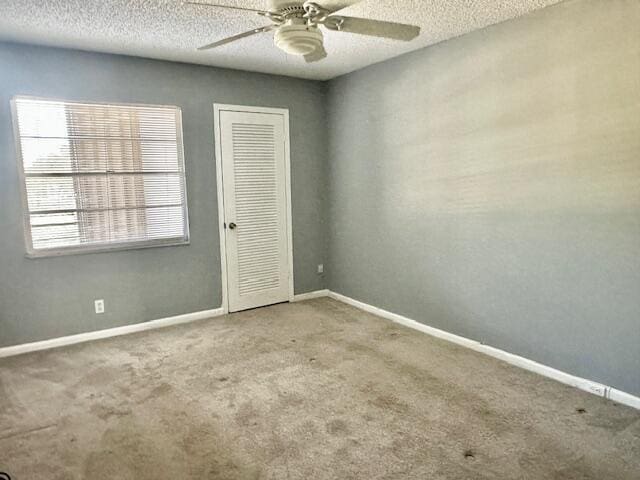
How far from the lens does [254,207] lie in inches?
182

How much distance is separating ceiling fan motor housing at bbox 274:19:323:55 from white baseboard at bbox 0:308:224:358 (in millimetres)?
2902

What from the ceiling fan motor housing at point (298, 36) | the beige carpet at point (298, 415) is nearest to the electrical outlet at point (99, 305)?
the beige carpet at point (298, 415)

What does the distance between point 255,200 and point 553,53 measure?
2946 millimetres

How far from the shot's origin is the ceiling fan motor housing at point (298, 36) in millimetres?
2258

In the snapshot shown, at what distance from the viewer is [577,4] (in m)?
2.68

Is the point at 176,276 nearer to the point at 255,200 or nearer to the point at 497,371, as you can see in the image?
the point at 255,200

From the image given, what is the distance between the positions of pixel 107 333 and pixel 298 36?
10.2 ft

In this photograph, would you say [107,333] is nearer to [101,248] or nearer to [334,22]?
[101,248]

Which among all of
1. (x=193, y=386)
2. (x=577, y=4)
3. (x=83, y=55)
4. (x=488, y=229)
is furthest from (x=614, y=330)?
(x=83, y=55)

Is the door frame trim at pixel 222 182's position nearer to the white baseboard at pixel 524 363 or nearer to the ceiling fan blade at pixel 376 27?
the white baseboard at pixel 524 363

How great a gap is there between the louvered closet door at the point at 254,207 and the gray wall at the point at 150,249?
0.15 meters

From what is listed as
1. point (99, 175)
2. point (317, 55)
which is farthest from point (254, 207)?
point (317, 55)

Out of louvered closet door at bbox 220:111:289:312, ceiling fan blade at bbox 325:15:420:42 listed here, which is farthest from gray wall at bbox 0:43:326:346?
ceiling fan blade at bbox 325:15:420:42

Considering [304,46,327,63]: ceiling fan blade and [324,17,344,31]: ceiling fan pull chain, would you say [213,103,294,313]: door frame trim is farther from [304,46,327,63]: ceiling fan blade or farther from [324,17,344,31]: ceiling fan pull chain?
[324,17,344,31]: ceiling fan pull chain
